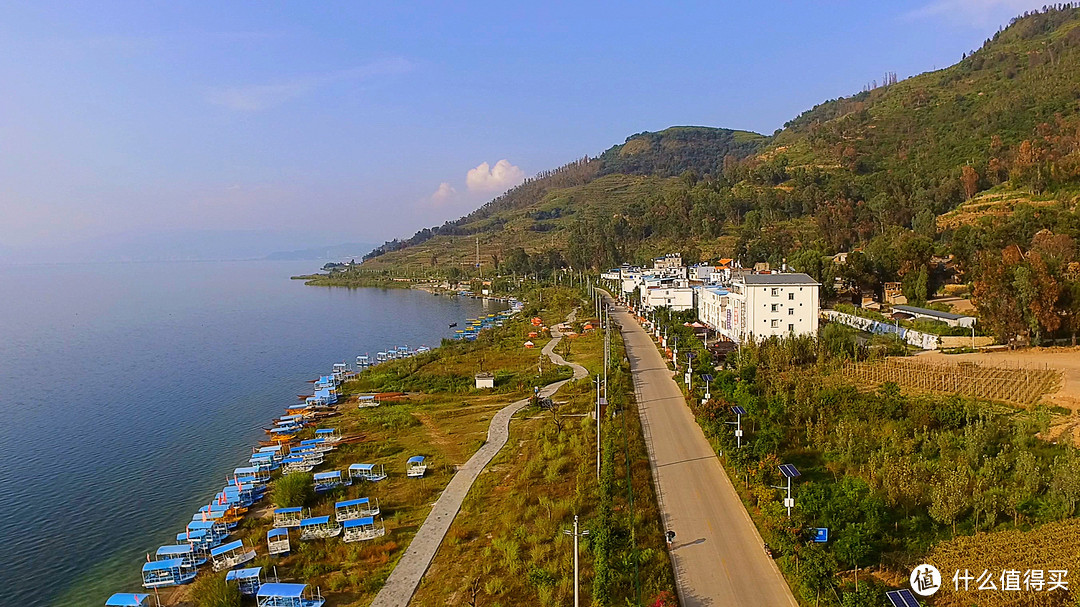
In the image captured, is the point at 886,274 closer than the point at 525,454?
No

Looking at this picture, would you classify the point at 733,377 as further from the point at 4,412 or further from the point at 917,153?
the point at 917,153

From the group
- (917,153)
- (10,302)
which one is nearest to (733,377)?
(917,153)

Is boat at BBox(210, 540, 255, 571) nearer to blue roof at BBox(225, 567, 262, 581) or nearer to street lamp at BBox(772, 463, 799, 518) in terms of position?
blue roof at BBox(225, 567, 262, 581)

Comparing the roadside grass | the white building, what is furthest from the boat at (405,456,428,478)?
the white building

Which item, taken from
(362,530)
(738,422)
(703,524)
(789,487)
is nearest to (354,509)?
(362,530)

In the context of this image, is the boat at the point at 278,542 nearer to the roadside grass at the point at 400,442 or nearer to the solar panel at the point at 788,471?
the roadside grass at the point at 400,442

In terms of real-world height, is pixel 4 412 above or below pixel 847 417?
below

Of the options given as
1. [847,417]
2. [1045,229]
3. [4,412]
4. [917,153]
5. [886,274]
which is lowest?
[4,412]
